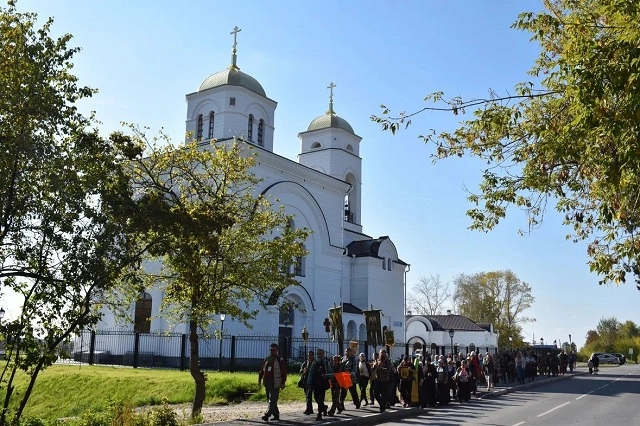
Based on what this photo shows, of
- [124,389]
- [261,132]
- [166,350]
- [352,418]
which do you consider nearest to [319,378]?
[352,418]

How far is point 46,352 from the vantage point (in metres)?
11.0

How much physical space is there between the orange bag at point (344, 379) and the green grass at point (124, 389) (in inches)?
212

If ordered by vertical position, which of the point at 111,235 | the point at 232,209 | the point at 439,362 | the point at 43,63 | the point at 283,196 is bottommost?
the point at 439,362

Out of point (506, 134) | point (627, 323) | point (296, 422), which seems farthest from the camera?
point (627, 323)

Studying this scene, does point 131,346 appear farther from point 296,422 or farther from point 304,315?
point 296,422

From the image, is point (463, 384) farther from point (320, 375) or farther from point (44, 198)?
point (44, 198)

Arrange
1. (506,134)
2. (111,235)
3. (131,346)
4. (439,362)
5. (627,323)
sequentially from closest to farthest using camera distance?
(506,134) → (111,235) → (439,362) → (131,346) → (627,323)

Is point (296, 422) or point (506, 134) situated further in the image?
point (296, 422)

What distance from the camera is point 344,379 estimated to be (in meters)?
17.2

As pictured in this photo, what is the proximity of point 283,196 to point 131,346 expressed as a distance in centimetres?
1251

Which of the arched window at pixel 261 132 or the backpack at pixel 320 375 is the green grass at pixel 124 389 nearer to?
the backpack at pixel 320 375

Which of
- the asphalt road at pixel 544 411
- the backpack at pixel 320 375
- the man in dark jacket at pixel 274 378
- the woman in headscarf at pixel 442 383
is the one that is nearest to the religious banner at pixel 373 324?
the woman in headscarf at pixel 442 383

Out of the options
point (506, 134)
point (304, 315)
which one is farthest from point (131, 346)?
point (506, 134)

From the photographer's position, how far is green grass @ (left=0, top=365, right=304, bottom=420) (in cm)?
2180
